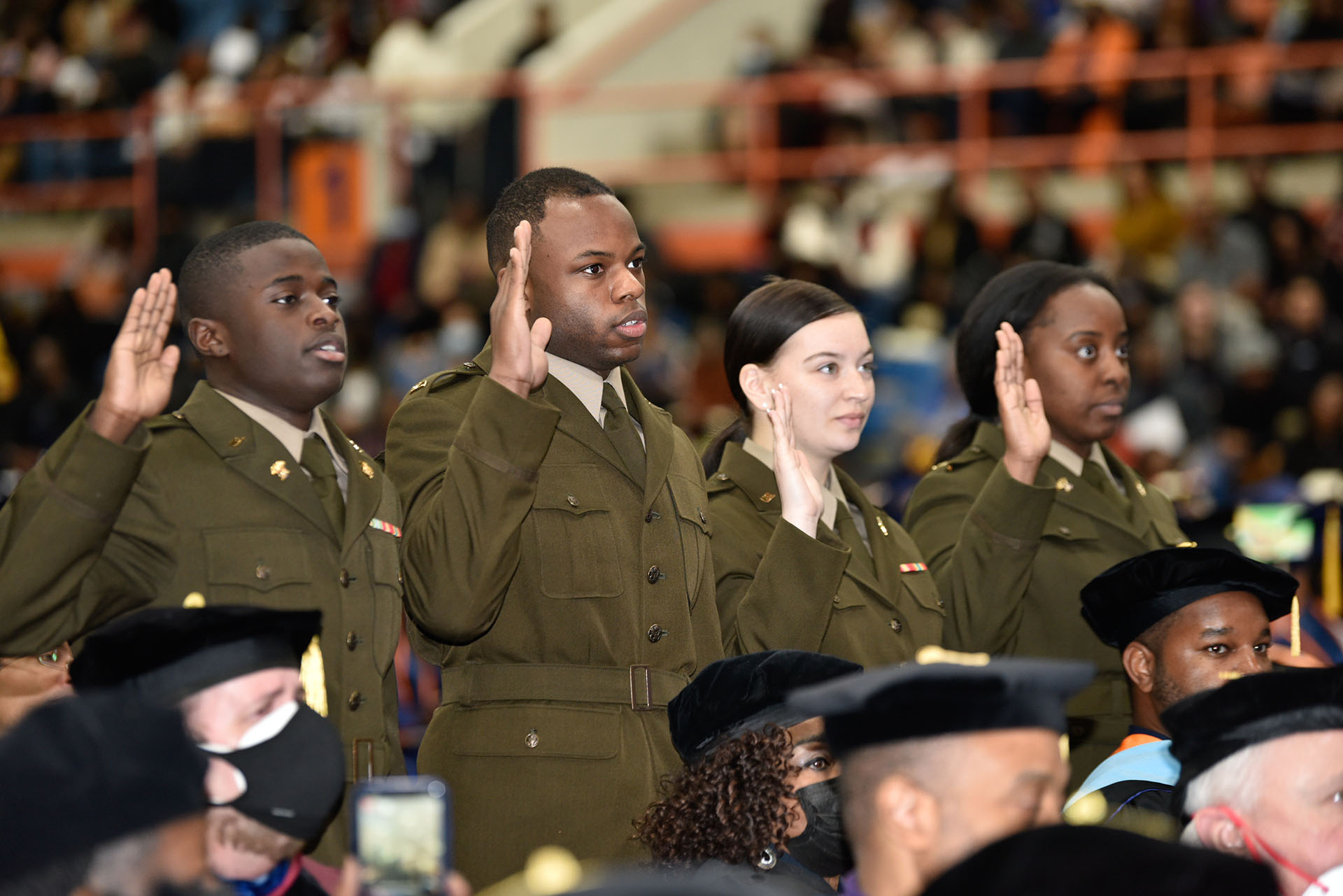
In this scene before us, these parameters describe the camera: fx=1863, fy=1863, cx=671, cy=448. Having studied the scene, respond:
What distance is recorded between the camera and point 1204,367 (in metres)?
10.6

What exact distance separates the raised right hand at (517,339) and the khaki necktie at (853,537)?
3.57 ft

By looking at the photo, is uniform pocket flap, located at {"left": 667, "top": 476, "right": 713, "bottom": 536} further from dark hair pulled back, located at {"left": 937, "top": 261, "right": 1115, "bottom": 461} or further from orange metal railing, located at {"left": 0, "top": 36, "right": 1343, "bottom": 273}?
orange metal railing, located at {"left": 0, "top": 36, "right": 1343, "bottom": 273}

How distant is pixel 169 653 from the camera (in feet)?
10.0

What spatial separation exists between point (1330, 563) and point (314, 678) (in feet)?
13.7

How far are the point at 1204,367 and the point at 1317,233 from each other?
1.44m

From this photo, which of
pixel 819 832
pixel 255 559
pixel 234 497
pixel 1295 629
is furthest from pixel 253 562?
pixel 1295 629

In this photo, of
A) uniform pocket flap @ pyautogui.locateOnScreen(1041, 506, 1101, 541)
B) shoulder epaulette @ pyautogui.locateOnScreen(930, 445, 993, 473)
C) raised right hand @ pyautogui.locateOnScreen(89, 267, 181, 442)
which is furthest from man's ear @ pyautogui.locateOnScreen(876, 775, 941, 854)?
shoulder epaulette @ pyautogui.locateOnScreen(930, 445, 993, 473)

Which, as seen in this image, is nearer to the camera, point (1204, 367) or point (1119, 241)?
point (1204, 367)

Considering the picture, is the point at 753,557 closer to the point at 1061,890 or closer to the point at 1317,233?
the point at 1061,890

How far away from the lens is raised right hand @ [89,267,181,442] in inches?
137

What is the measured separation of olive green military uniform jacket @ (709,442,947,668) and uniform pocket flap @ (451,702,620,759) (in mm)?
496

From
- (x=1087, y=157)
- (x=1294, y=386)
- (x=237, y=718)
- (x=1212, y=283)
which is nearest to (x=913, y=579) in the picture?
(x=237, y=718)

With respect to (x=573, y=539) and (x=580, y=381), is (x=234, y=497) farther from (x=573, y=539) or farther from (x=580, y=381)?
(x=580, y=381)

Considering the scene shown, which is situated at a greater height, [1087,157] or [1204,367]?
[1087,157]
